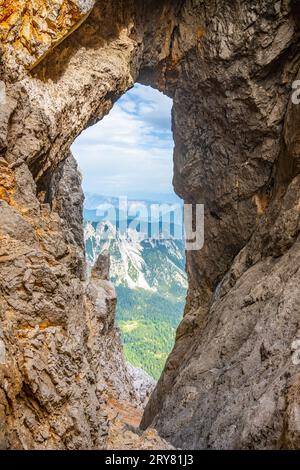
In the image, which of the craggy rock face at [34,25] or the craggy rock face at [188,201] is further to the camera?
the craggy rock face at [34,25]

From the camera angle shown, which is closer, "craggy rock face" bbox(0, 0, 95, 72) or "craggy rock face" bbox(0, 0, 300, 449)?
"craggy rock face" bbox(0, 0, 300, 449)

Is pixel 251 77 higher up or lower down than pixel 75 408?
higher up

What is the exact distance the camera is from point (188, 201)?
95.3ft

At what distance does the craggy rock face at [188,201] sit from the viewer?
1162cm

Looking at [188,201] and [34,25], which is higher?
[34,25]

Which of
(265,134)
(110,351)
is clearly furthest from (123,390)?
(265,134)

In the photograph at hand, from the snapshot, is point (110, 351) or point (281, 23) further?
point (110, 351)

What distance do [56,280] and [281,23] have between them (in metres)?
18.7

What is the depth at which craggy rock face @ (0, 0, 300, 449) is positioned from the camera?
38.1ft

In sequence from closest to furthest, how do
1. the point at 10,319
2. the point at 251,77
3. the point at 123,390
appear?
the point at 10,319 → the point at 251,77 → the point at 123,390

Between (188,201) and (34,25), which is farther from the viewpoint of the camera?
(188,201)
